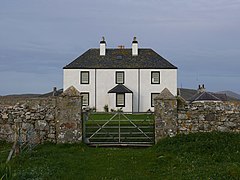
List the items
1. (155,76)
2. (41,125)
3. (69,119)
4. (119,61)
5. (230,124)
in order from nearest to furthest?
1. (230,124)
2. (69,119)
3. (41,125)
4. (155,76)
5. (119,61)

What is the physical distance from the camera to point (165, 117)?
1531 centimetres

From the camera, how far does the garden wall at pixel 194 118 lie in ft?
50.1

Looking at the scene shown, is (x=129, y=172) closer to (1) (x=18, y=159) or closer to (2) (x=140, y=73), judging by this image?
(1) (x=18, y=159)

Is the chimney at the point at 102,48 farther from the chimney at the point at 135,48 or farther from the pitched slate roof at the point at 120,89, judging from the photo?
the pitched slate roof at the point at 120,89

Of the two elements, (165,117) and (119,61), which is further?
(119,61)

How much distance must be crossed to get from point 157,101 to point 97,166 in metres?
4.80

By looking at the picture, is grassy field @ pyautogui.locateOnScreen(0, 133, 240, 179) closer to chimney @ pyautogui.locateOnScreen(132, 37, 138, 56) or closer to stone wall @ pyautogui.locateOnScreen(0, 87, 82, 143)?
stone wall @ pyautogui.locateOnScreen(0, 87, 82, 143)

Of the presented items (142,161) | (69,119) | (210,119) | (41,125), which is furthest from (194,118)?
(41,125)

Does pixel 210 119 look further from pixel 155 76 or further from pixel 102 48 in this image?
pixel 102 48

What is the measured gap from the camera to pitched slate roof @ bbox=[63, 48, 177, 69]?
46438 millimetres

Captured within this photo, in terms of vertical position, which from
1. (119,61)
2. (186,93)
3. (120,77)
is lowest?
(186,93)

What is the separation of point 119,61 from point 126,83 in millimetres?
2731

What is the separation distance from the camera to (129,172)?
1059cm

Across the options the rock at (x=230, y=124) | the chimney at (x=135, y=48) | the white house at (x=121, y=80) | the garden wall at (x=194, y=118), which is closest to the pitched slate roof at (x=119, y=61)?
the white house at (x=121, y=80)
